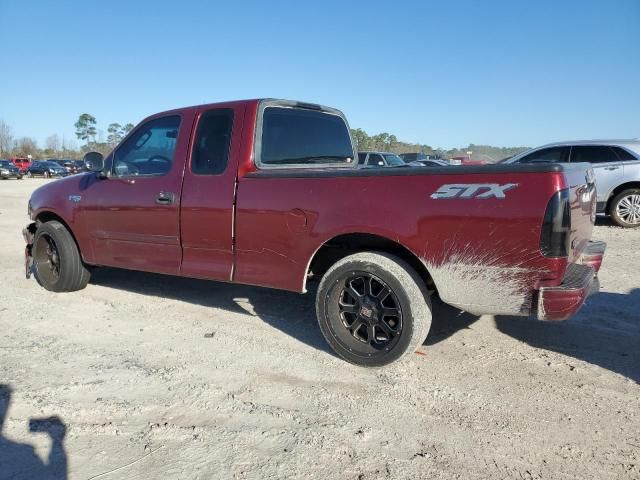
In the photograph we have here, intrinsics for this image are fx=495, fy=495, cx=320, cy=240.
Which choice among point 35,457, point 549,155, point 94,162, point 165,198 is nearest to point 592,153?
point 549,155

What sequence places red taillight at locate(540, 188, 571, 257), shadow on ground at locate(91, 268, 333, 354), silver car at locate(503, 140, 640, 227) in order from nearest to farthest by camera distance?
red taillight at locate(540, 188, 571, 257) < shadow on ground at locate(91, 268, 333, 354) < silver car at locate(503, 140, 640, 227)

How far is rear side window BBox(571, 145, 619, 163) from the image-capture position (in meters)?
9.97

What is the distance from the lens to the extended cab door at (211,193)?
3.99m

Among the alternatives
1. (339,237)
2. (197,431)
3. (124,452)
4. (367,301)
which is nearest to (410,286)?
(367,301)

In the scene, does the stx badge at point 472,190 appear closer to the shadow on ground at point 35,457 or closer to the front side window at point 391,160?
the shadow on ground at point 35,457

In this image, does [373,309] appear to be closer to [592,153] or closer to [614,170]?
[614,170]

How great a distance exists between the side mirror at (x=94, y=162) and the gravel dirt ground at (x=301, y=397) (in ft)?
4.58

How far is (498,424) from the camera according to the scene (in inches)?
109

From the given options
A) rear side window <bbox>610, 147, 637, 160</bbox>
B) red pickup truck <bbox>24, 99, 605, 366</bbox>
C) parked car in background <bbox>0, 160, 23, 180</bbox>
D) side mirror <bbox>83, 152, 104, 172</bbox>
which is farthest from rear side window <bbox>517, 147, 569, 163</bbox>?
parked car in background <bbox>0, 160, 23, 180</bbox>

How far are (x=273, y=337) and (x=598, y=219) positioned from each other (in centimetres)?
996

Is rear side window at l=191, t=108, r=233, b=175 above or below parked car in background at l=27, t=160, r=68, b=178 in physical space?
above

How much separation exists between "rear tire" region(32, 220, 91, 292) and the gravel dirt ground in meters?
0.64

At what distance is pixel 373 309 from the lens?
346cm

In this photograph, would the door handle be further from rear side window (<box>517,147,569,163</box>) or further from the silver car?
rear side window (<box>517,147,569,163</box>)
